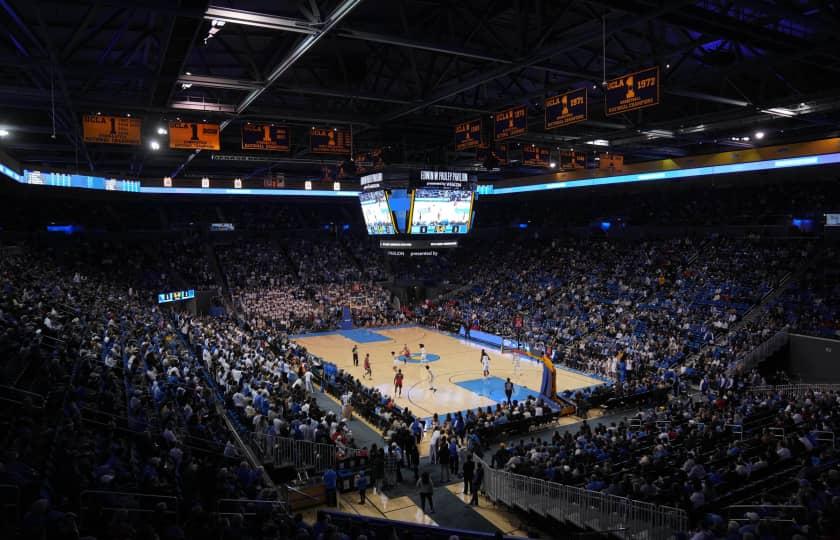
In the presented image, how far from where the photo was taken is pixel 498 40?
13172 mm

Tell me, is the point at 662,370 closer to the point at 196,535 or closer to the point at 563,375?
the point at 563,375

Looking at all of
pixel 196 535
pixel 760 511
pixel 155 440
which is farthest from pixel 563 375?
pixel 196 535

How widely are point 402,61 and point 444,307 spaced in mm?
26858

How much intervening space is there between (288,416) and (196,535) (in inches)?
364

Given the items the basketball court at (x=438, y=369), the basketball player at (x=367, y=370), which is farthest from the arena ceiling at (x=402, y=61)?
the basketball court at (x=438, y=369)

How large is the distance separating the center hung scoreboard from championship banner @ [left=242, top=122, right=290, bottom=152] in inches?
270

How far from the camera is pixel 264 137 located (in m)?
17.9

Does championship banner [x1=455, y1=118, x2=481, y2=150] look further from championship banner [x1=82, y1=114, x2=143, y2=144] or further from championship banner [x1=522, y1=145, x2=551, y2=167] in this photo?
championship banner [x1=82, y1=114, x2=143, y2=144]

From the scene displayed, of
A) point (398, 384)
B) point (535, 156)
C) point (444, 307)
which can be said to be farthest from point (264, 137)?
point (444, 307)

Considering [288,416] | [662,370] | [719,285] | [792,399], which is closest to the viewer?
[288,416]

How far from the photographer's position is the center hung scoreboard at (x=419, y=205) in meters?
24.3

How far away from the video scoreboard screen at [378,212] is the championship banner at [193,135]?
9443mm

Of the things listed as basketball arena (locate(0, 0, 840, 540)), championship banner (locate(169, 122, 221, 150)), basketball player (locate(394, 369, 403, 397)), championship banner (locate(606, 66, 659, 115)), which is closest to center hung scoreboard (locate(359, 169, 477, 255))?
basketball arena (locate(0, 0, 840, 540))

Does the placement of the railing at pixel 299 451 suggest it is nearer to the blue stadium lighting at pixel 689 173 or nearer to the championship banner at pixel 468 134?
the championship banner at pixel 468 134
